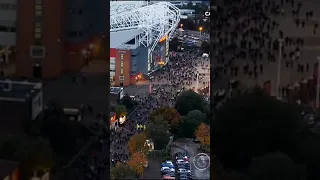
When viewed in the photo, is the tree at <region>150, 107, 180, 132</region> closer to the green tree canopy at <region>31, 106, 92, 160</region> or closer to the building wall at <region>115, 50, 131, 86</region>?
the building wall at <region>115, 50, 131, 86</region>

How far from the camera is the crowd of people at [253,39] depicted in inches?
103

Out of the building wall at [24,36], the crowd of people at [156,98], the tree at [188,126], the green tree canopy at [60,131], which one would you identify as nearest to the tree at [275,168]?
the tree at [188,126]

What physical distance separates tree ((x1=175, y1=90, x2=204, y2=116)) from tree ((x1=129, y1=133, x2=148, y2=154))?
1.00ft

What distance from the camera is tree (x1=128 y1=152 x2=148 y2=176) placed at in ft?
8.90

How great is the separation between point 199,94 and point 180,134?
307 millimetres

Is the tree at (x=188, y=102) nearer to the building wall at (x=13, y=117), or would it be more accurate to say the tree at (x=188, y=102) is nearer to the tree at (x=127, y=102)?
the tree at (x=127, y=102)

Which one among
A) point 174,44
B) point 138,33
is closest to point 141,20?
point 138,33

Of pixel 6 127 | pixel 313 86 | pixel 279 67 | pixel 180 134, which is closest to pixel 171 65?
pixel 180 134

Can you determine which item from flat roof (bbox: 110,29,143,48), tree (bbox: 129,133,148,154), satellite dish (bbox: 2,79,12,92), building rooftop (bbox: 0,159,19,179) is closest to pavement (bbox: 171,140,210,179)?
tree (bbox: 129,133,148,154)

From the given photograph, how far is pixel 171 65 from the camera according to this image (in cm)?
275

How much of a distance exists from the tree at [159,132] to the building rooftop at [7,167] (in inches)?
34.9

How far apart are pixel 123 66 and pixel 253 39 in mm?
856

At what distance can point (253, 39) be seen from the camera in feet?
8.63

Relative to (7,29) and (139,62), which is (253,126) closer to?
(139,62)
